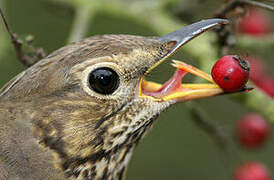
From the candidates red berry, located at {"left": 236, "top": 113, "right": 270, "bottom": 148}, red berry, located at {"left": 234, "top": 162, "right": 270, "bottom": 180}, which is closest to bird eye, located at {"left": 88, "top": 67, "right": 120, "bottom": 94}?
red berry, located at {"left": 236, "top": 113, "right": 270, "bottom": 148}

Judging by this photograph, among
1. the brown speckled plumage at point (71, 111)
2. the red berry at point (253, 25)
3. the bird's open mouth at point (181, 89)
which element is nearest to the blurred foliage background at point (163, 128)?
the red berry at point (253, 25)

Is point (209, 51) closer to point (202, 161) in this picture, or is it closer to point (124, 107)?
point (124, 107)

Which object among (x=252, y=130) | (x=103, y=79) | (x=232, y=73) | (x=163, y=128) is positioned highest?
(x=103, y=79)

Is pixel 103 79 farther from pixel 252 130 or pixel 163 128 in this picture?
pixel 163 128

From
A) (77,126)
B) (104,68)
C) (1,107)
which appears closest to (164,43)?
(104,68)

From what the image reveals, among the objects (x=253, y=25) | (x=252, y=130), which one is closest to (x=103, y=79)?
(x=252, y=130)

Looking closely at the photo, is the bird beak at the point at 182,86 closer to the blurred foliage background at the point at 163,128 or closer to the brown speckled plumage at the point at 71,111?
the brown speckled plumage at the point at 71,111
